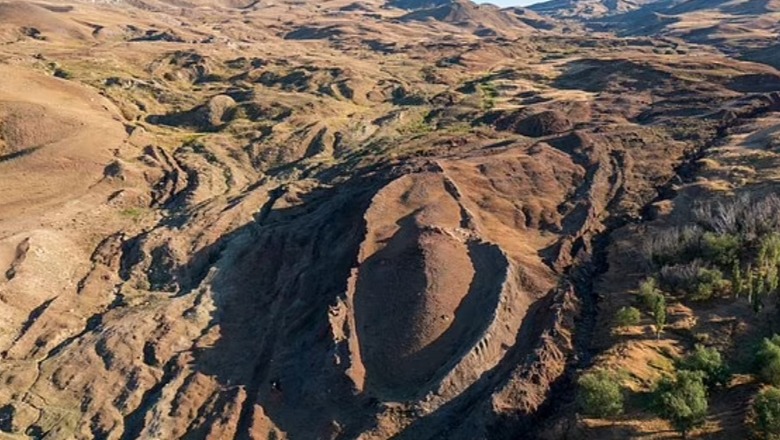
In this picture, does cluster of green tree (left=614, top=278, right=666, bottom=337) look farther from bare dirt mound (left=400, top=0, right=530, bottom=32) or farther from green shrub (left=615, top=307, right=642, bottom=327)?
bare dirt mound (left=400, top=0, right=530, bottom=32)

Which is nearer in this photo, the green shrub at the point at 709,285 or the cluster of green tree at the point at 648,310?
the cluster of green tree at the point at 648,310

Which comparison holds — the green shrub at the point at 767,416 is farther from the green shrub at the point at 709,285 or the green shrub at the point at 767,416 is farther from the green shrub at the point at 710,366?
the green shrub at the point at 709,285

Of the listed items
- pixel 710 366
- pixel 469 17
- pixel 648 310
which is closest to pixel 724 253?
pixel 648 310

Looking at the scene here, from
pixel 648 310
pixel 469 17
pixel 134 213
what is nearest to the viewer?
pixel 648 310

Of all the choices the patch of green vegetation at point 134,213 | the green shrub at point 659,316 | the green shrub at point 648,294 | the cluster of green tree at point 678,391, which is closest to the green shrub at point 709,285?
the green shrub at point 648,294

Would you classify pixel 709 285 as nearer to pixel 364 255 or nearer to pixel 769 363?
pixel 769 363

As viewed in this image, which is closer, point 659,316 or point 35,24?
point 659,316
